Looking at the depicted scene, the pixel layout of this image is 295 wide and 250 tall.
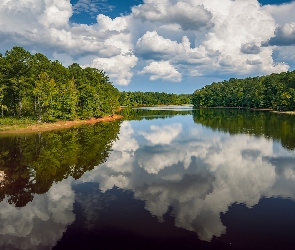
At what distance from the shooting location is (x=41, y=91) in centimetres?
6769

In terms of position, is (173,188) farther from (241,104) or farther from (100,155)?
(241,104)

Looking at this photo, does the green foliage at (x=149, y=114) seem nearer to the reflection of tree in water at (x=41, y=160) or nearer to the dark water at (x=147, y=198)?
the reflection of tree in water at (x=41, y=160)

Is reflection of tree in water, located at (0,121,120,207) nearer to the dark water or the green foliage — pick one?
the dark water

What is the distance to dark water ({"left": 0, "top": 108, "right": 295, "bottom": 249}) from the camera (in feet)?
51.8

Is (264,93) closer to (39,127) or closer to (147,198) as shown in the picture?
(39,127)

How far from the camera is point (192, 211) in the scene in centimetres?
1922

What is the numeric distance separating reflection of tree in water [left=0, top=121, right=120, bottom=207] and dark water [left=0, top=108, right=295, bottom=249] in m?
0.10

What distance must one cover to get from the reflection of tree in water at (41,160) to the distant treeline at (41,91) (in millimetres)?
20270

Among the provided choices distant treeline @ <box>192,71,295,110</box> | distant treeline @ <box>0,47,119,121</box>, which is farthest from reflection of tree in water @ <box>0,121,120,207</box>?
distant treeline @ <box>192,71,295,110</box>

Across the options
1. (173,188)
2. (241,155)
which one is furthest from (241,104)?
(173,188)

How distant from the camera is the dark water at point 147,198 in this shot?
15.8 m

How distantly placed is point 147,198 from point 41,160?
A: 1739 cm

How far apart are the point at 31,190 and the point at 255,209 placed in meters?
17.5

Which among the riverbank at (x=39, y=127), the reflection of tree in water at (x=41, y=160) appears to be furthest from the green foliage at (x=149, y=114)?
the reflection of tree in water at (x=41, y=160)
